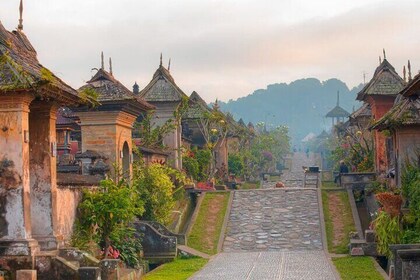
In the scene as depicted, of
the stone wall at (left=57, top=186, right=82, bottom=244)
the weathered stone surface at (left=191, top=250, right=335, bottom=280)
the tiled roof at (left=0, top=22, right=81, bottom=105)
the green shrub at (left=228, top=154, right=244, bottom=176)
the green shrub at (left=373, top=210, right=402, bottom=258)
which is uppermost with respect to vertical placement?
the tiled roof at (left=0, top=22, right=81, bottom=105)

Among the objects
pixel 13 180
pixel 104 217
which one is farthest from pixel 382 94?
pixel 13 180

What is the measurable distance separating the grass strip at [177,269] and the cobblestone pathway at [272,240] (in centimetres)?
33

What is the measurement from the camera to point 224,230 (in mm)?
29000

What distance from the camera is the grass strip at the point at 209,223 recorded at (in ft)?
88.3

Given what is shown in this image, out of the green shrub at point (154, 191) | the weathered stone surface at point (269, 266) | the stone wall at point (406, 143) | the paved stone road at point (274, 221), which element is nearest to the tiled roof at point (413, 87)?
the weathered stone surface at point (269, 266)

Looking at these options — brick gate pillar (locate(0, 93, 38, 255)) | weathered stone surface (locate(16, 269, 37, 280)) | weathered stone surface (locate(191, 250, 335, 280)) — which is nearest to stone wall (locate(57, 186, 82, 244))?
brick gate pillar (locate(0, 93, 38, 255))

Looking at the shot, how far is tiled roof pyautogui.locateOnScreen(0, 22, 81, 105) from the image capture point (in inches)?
576

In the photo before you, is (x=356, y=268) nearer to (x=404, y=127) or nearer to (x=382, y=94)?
(x=404, y=127)

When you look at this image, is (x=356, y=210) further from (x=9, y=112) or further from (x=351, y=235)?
(x=9, y=112)

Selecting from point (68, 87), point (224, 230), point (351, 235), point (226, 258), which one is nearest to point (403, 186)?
point (351, 235)

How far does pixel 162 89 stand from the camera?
3572cm

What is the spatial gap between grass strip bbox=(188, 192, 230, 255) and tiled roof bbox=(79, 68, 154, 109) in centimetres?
543

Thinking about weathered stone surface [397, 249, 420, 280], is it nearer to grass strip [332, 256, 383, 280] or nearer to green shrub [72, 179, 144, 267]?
grass strip [332, 256, 383, 280]

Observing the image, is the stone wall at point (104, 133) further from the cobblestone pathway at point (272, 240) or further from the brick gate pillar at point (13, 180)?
the brick gate pillar at point (13, 180)
